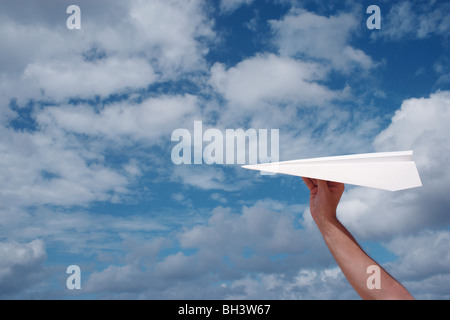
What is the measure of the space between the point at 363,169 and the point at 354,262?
141 cm

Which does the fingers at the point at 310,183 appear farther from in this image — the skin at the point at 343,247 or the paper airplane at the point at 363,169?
the paper airplane at the point at 363,169

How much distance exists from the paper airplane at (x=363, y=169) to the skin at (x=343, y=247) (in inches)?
18.5

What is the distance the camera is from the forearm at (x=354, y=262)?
17.0 ft

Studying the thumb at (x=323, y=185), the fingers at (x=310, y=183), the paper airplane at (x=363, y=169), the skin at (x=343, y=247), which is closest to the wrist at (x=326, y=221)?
the skin at (x=343, y=247)

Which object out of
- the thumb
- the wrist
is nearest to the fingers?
the thumb

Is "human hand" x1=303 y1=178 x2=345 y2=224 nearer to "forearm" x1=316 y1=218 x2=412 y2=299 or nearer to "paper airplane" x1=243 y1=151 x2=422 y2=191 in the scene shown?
"forearm" x1=316 y1=218 x2=412 y2=299

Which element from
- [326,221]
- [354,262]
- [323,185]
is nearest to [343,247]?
Answer: [354,262]

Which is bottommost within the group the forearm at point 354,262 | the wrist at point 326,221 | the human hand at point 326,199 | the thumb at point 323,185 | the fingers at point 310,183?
the forearm at point 354,262
